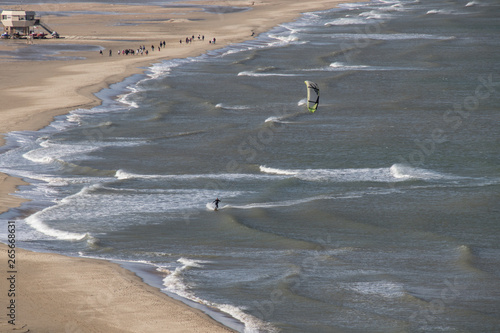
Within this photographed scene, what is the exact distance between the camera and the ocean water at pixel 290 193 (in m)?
19.8

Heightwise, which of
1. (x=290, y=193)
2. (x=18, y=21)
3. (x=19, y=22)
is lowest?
(x=290, y=193)

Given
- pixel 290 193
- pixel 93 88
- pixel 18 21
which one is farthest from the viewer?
pixel 18 21

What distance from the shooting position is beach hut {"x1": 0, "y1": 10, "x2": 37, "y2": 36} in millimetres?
90250

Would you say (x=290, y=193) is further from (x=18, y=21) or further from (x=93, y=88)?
(x=18, y=21)

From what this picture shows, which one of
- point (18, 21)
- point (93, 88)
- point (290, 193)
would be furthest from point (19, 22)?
point (290, 193)

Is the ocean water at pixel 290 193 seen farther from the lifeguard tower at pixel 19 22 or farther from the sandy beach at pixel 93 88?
the lifeguard tower at pixel 19 22

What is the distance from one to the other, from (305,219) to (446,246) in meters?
5.15

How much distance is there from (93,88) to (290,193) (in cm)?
3077

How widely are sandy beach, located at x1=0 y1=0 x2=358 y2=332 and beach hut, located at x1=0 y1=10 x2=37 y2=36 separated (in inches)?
99.9

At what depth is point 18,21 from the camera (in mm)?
90688

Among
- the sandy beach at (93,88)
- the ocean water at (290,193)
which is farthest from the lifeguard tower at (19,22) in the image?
the ocean water at (290,193)

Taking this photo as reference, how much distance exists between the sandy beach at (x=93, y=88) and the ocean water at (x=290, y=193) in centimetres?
109

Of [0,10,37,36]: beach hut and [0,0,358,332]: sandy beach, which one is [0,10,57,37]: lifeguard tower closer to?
[0,10,37,36]: beach hut

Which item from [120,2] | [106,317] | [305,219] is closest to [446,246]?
[305,219]
